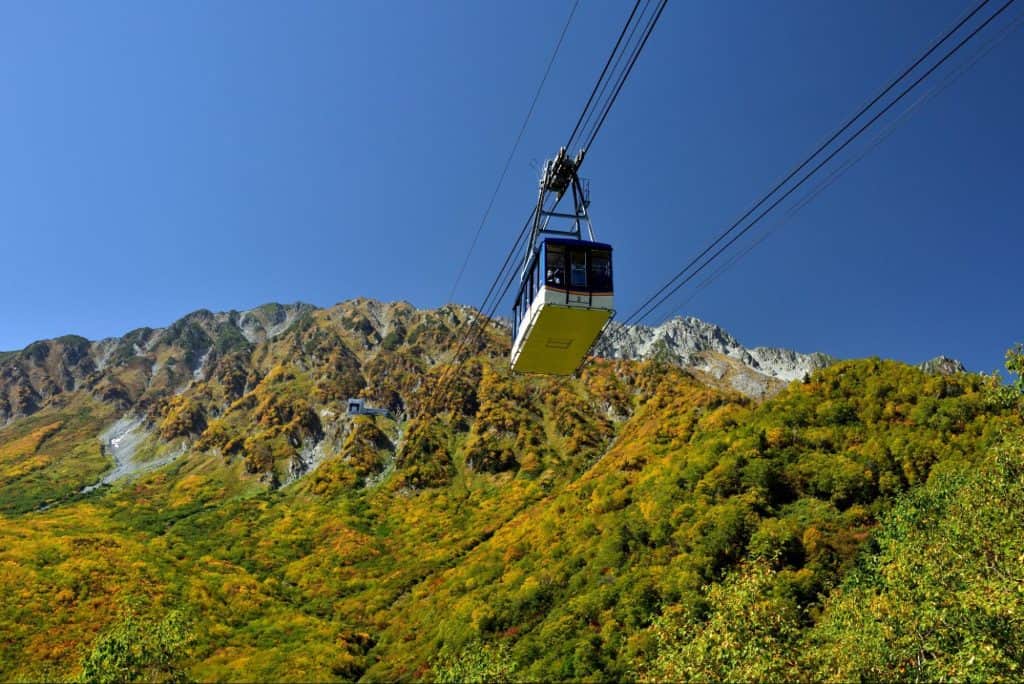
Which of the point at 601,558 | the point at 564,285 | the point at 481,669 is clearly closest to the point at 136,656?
the point at 481,669

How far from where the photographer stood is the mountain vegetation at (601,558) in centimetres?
3008

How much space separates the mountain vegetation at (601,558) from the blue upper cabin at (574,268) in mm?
Answer: 13869

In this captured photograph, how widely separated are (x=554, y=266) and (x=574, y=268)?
759mm

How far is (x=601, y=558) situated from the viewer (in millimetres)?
61562

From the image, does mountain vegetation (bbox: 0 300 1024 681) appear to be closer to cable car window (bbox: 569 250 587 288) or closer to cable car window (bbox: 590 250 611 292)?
cable car window (bbox: 590 250 611 292)

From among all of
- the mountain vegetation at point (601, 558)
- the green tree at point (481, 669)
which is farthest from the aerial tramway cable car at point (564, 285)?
the green tree at point (481, 669)

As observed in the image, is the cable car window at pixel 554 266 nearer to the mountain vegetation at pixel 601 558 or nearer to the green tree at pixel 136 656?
the mountain vegetation at pixel 601 558

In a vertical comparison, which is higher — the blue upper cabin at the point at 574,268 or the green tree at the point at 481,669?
the blue upper cabin at the point at 574,268

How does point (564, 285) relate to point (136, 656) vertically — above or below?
above

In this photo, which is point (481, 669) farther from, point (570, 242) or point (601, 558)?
point (570, 242)

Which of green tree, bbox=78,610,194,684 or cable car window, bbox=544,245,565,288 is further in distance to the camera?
green tree, bbox=78,610,194,684

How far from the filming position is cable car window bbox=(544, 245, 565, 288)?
2369cm

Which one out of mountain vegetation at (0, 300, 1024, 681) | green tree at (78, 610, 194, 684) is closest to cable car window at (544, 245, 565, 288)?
mountain vegetation at (0, 300, 1024, 681)

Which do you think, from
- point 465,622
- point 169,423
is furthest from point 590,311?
point 169,423
